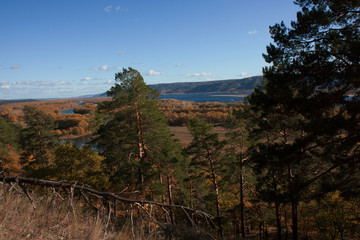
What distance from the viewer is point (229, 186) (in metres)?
17.5

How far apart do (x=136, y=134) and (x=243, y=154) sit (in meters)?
7.40

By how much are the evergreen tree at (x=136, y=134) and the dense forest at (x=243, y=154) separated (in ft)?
0.24

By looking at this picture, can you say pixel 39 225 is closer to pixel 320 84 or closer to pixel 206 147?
pixel 320 84

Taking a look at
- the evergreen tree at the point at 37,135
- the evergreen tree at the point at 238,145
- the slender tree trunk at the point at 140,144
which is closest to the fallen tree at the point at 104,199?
the slender tree trunk at the point at 140,144

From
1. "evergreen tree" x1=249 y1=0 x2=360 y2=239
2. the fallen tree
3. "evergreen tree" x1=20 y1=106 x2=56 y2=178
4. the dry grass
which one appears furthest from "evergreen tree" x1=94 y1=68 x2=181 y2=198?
"evergreen tree" x1=20 y1=106 x2=56 y2=178

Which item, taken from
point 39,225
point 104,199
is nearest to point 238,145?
point 104,199

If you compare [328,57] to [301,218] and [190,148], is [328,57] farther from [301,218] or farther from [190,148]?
[301,218]

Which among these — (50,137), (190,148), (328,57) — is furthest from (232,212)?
(50,137)

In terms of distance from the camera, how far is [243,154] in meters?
14.6

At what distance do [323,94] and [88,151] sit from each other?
16.0m

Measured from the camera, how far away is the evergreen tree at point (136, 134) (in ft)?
44.8

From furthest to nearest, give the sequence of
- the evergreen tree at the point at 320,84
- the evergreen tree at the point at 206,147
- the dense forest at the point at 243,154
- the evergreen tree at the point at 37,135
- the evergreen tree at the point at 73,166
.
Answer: the evergreen tree at the point at 37,135 → the evergreen tree at the point at 73,166 → the evergreen tree at the point at 206,147 → the evergreen tree at the point at 320,84 → the dense forest at the point at 243,154

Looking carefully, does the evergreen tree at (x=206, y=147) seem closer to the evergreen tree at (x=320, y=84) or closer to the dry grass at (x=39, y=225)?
the evergreen tree at (x=320, y=84)

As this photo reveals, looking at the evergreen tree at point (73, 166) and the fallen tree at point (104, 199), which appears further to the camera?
the evergreen tree at point (73, 166)
